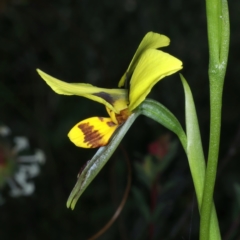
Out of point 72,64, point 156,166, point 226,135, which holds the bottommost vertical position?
point 226,135

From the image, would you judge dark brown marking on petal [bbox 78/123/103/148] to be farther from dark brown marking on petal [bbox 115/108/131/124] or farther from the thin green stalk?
the thin green stalk

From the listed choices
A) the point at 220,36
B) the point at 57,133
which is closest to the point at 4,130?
the point at 57,133

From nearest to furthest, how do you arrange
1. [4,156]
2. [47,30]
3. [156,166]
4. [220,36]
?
[220,36], [156,166], [4,156], [47,30]

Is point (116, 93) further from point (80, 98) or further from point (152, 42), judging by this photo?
point (80, 98)

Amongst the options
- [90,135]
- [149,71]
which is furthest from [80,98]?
[149,71]

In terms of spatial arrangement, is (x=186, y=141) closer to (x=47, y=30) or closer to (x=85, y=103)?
(x=85, y=103)

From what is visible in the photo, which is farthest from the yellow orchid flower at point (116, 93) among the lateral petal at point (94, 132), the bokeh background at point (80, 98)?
the bokeh background at point (80, 98)
